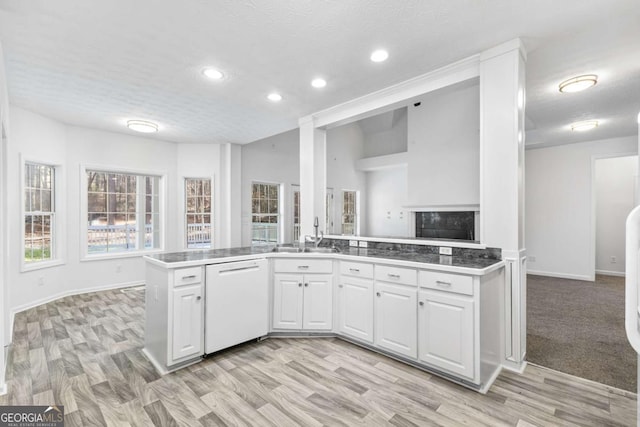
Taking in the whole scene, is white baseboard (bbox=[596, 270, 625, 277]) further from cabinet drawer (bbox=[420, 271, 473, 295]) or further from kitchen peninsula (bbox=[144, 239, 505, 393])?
cabinet drawer (bbox=[420, 271, 473, 295])

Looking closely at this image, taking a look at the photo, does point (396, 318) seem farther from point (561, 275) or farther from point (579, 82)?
point (561, 275)

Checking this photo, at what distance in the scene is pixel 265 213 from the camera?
662 centimetres

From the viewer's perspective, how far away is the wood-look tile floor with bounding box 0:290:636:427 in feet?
6.18

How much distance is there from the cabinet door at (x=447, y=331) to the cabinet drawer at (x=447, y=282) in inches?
2.0

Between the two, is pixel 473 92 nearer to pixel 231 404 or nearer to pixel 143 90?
pixel 143 90

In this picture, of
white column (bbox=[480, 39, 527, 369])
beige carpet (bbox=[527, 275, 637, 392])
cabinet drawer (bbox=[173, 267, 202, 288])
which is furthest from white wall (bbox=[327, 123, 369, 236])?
cabinet drawer (bbox=[173, 267, 202, 288])

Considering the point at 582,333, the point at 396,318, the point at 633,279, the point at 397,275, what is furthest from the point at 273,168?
the point at 633,279

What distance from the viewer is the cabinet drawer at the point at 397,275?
246cm

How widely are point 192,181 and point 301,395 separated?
16.6ft

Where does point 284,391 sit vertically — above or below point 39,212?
below

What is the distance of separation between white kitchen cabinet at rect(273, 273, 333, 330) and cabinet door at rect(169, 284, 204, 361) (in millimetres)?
790

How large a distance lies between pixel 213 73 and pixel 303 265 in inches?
83.6

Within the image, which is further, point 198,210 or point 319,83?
point 198,210

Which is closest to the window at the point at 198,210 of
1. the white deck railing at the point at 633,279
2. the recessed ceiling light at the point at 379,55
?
the recessed ceiling light at the point at 379,55
